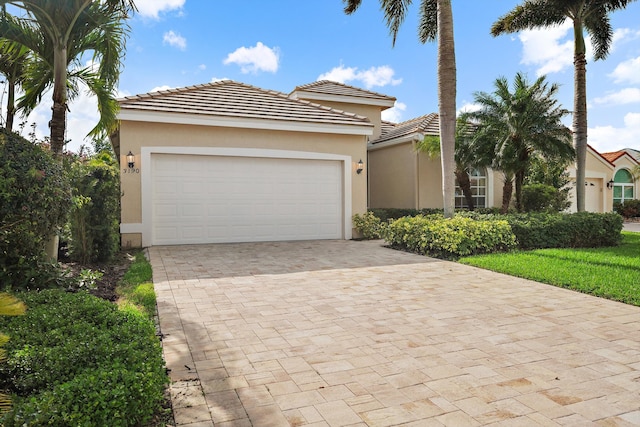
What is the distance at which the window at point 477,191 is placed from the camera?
18.0 metres

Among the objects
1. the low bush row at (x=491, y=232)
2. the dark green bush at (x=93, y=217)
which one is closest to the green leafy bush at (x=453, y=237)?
the low bush row at (x=491, y=232)

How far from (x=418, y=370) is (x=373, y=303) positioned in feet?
7.51

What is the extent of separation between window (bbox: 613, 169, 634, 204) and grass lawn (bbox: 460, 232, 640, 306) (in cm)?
1893

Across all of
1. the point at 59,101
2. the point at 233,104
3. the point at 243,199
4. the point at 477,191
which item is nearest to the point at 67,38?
the point at 59,101

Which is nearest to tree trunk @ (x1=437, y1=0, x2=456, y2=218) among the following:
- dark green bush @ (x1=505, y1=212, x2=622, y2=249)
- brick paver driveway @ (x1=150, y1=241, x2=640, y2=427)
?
dark green bush @ (x1=505, y1=212, x2=622, y2=249)

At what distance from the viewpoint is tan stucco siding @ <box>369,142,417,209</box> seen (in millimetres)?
16750

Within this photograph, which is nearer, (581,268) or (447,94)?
(581,268)

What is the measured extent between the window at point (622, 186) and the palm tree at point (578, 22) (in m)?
14.8

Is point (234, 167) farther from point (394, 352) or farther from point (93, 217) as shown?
point (394, 352)

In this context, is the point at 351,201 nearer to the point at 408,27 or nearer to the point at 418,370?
the point at 408,27

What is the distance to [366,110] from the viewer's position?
19.6 m

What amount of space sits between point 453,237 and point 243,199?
588 cm

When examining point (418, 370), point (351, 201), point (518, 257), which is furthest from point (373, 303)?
point (351, 201)

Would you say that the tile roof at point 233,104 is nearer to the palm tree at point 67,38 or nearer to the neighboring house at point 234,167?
the neighboring house at point 234,167
